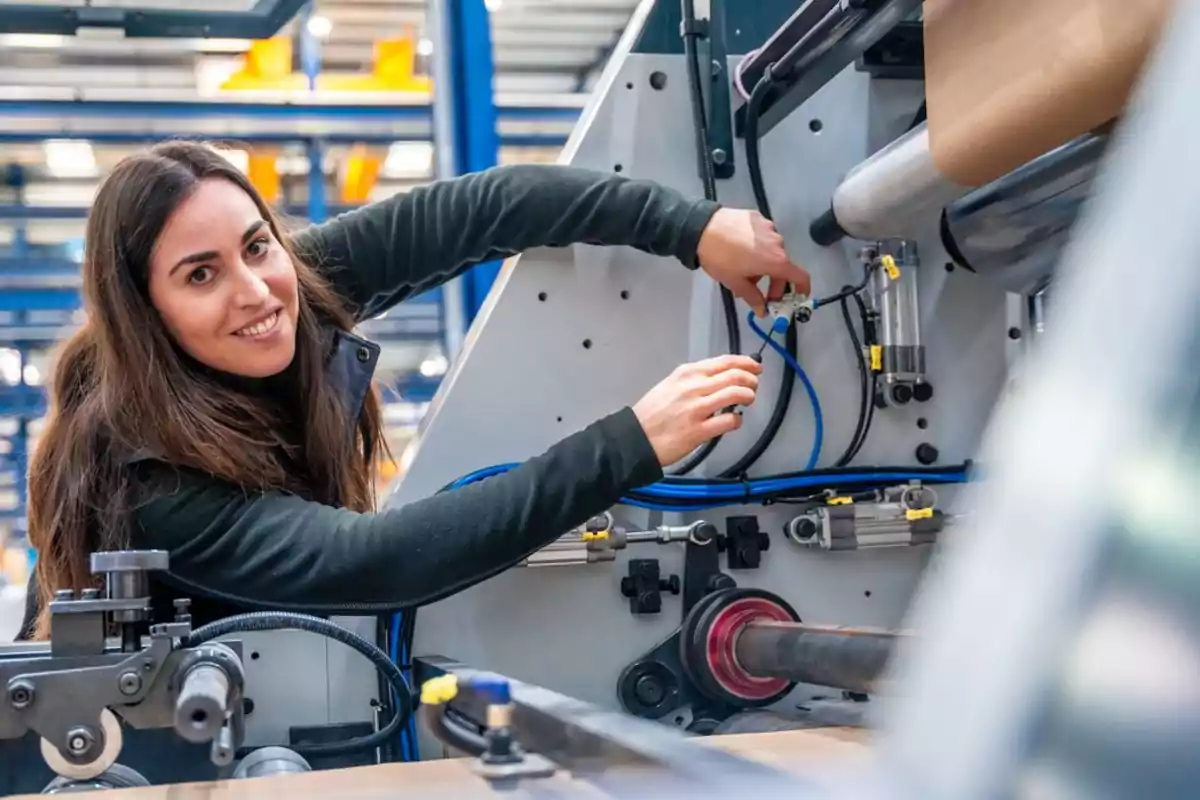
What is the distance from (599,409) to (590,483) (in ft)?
1.23

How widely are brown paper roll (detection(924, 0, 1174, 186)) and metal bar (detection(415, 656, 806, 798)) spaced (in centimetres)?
52

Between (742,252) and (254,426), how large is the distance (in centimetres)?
68

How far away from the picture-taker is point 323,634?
3.95 ft

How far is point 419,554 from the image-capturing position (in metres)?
1.25

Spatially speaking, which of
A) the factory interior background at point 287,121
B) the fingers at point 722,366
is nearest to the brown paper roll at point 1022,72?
the fingers at point 722,366

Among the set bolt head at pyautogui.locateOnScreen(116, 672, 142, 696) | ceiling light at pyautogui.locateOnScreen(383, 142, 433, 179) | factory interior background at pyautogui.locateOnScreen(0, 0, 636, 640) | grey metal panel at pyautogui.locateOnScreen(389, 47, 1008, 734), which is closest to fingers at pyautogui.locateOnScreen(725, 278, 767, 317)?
grey metal panel at pyautogui.locateOnScreen(389, 47, 1008, 734)

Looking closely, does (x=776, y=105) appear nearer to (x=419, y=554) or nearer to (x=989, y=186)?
(x=989, y=186)

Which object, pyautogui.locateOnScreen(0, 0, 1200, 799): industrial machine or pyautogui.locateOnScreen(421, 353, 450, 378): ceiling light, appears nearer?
pyautogui.locateOnScreen(0, 0, 1200, 799): industrial machine

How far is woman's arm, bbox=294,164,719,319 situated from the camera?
1.52m

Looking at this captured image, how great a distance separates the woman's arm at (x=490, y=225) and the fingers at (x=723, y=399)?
0.32 metres

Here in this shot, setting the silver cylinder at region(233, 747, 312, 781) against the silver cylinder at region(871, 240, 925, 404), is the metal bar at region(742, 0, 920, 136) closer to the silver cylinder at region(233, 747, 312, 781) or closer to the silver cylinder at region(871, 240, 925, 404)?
the silver cylinder at region(871, 240, 925, 404)

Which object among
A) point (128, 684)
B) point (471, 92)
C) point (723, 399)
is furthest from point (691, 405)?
point (471, 92)

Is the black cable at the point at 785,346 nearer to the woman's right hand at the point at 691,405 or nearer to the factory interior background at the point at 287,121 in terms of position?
the woman's right hand at the point at 691,405

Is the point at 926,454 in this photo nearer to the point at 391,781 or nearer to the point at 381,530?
the point at 381,530
